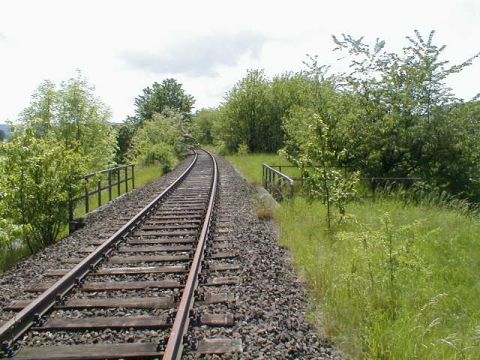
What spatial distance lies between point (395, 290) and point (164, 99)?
105 metres

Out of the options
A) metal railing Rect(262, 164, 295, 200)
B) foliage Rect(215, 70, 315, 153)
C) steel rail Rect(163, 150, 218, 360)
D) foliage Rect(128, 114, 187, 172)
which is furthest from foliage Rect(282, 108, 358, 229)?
foliage Rect(215, 70, 315, 153)

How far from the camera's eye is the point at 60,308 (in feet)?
15.3

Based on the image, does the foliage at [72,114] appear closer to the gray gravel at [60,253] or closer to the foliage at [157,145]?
the foliage at [157,145]

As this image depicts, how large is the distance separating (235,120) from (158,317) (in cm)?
4131

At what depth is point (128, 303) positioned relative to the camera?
479 cm

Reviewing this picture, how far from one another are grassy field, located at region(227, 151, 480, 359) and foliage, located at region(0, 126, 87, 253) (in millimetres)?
5407

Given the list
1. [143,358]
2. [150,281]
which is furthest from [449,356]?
[150,281]

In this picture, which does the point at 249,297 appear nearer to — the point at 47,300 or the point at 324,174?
the point at 47,300

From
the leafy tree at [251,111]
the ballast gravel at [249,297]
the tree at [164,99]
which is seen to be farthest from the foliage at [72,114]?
the tree at [164,99]

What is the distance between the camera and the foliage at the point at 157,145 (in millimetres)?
31562

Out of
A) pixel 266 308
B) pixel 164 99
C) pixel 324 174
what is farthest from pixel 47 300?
pixel 164 99

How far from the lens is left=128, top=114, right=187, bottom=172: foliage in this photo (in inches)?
1243

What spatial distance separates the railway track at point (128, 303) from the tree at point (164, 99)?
311 ft

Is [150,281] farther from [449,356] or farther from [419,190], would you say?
[419,190]
